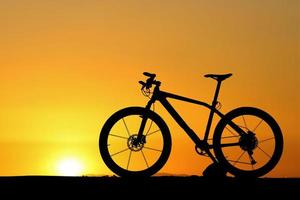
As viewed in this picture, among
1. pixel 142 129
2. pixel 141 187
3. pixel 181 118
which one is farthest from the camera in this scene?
pixel 181 118

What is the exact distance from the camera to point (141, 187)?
26.9 feet

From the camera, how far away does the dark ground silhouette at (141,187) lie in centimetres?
784

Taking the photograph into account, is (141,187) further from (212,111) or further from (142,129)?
(212,111)

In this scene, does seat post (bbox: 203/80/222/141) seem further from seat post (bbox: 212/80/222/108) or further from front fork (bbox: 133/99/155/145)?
front fork (bbox: 133/99/155/145)

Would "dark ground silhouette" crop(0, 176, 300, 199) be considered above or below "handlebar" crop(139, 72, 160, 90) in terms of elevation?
below

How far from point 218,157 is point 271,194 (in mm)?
2406

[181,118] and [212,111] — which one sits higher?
[181,118]

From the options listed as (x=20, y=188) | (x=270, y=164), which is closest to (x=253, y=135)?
(x=270, y=164)

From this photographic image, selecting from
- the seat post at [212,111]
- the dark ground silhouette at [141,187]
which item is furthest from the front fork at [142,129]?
the dark ground silhouette at [141,187]

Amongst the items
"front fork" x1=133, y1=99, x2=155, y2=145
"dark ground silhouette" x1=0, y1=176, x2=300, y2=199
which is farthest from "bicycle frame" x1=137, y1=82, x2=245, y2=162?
"dark ground silhouette" x1=0, y1=176, x2=300, y2=199

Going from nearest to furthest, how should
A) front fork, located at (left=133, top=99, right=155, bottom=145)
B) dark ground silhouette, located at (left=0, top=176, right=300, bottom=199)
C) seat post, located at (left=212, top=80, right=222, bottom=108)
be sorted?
dark ground silhouette, located at (left=0, top=176, right=300, bottom=199), front fork, located at (left=133, top=99, right=155, bottom=145), seat post, located at (left=212, top=80, right=222, bottom=108)

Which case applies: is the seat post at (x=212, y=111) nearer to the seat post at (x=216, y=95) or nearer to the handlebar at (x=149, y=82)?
the seat post at (x=216, y=95)

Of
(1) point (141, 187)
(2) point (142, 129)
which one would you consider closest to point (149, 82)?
(2) point (142, 129)

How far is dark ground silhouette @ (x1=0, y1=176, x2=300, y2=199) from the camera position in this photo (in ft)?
25.7
